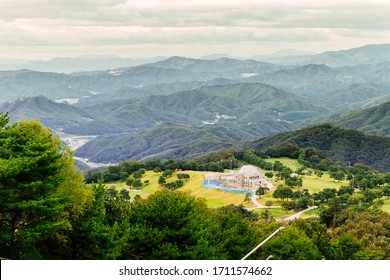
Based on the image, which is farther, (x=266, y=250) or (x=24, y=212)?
(x=266, y=250)

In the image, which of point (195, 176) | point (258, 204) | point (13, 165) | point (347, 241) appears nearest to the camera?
point (13, 165)

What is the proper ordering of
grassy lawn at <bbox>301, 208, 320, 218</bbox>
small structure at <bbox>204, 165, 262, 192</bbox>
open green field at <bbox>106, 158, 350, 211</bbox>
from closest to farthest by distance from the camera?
grassy lawn at <bbox>301, 208, 320, 218</bbox> → open green field at <bbox>106, 158, 350, 211</bbox> → small structure at <bbox>204, 165, 262, 192</bbox>

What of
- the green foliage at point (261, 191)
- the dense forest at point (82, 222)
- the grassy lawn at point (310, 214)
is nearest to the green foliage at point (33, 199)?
the dense forest at point (82, 222)

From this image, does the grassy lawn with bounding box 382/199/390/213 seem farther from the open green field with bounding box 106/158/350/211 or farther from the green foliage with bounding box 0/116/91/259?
the green foliage with bounding box 0/116/91/259

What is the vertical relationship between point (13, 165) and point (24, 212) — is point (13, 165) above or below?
above

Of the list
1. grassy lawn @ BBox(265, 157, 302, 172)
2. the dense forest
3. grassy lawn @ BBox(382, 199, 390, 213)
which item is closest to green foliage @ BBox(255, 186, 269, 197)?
grassy lawn @ BBox(382, 199, 390, 213)

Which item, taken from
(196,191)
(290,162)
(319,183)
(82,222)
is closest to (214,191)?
(196,191)

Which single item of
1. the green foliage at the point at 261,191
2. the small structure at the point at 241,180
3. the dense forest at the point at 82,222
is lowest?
the small structure at the point at 241,180

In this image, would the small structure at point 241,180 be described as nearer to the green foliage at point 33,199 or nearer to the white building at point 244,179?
the white building at point 244,179

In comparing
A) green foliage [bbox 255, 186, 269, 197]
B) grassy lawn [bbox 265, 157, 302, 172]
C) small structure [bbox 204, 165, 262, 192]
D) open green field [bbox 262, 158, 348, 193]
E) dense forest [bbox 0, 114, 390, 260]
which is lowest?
grassy lawn [bbox 265, 157, 302, 172]
